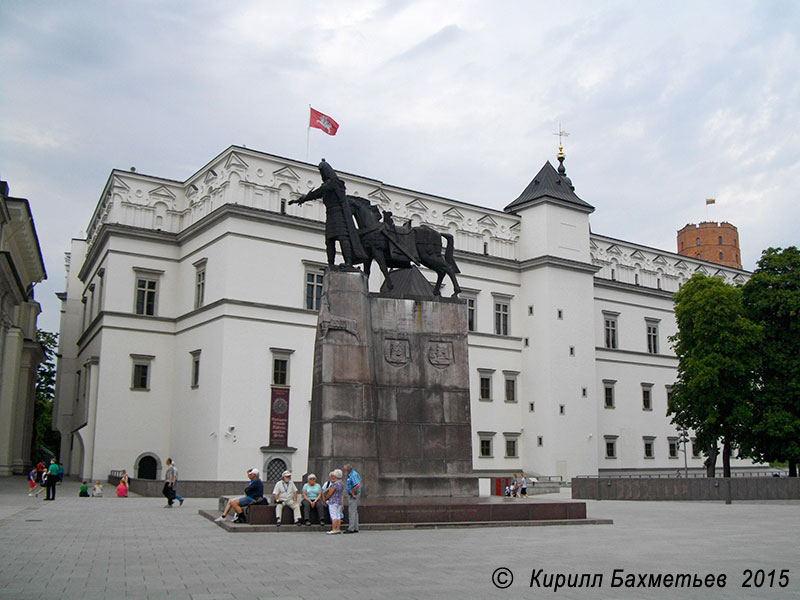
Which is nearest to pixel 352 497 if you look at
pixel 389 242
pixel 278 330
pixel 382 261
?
pixel 382 261

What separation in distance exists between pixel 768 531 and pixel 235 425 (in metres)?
27.3

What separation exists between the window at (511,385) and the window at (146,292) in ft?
71.7

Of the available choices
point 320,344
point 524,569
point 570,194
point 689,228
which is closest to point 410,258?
point 320,344

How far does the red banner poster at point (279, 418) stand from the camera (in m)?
41.4

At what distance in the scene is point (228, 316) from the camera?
40.8 meters

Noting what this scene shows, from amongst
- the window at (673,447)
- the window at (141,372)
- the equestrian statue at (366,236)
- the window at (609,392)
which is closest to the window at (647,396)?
the window at (673,447)

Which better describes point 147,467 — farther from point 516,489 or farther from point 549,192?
point 549,192

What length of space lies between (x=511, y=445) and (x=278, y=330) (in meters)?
17.7

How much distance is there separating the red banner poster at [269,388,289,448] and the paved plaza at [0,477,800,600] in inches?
822

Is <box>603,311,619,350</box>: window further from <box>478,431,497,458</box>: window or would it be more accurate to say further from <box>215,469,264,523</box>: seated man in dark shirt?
<box>215,469,264,523</box>: seated man in dark shirt

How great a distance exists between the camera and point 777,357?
134ft

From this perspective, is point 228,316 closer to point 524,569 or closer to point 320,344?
point 320,344

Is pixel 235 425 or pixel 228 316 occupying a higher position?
pixel 228 316

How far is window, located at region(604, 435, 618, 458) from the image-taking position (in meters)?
54.9
